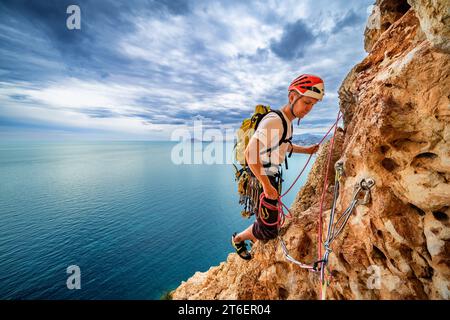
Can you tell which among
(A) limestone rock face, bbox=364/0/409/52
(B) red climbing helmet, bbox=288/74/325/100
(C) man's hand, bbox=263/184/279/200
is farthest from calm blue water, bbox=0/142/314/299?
(A) limestone rock face, bbox=364/0/409/52

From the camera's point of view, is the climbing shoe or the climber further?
the climbing shoe

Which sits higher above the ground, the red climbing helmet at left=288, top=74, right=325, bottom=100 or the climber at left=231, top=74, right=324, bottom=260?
the red climbing helmet at left=288, top=74, right=325, bottom=100

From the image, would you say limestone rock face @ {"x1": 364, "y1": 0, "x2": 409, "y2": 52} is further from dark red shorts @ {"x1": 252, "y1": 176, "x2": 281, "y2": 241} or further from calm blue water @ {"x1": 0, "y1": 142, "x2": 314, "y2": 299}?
calm blue water @ {"x1": 0, "y1": 142, "x2": 314, "y2": 299}

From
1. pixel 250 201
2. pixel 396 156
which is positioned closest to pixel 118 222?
pixel 250 201

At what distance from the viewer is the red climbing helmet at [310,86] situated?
378 cm

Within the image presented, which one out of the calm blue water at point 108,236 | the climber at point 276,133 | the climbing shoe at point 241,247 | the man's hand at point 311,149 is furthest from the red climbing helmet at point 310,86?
the calm blue water at point 108,236

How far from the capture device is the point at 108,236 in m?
47.2

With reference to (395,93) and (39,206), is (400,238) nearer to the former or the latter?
(395,93)

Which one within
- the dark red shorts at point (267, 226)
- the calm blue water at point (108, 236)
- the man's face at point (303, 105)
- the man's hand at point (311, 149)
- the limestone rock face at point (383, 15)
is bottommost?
the calm blue water at point (108, 236)

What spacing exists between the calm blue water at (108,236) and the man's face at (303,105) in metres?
41.0

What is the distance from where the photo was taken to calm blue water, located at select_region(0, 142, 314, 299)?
34719mm

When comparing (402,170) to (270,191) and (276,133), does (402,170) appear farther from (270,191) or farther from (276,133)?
(270,191)

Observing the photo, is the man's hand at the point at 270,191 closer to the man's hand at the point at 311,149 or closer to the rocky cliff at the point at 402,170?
the rocky cliff at the point at 402,170

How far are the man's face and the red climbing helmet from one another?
75mm
